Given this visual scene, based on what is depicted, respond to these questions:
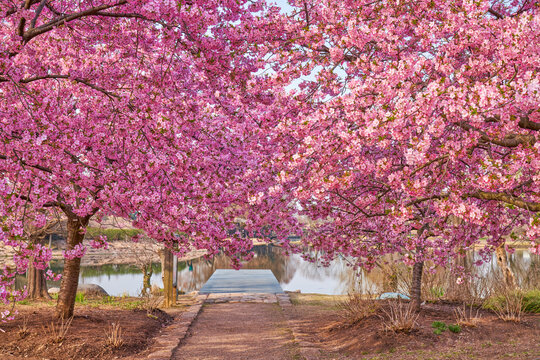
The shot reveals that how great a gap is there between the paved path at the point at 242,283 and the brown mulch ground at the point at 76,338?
6.14 meters

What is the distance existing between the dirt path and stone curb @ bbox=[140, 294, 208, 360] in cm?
13

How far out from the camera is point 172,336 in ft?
28.6

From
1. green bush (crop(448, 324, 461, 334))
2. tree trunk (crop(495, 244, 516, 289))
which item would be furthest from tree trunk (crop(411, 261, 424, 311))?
tree trunk (crop(495, 244, 516, 289))

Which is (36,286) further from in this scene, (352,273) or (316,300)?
(352,273)

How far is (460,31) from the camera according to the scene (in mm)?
5047

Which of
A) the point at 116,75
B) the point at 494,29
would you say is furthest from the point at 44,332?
the point at 494,29

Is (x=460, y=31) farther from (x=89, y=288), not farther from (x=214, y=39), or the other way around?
(x=89, y=288)

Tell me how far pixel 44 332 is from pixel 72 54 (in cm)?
453

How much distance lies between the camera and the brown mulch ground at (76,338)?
23.0ft

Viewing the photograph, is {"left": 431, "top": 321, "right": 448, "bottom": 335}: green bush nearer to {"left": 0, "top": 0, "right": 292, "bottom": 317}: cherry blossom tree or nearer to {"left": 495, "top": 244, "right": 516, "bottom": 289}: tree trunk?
{"left": 0, "top": 0, "right": 292, "bottom": 317}: cherry blossom tree

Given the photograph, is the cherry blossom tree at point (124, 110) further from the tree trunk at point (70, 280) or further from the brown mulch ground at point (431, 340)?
the brown mulch ground at point (431, 340)

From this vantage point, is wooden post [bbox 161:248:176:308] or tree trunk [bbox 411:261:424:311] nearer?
tree trunk [bbox 411:261:424:311]

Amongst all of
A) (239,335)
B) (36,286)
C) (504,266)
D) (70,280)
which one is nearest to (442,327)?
(239,335)

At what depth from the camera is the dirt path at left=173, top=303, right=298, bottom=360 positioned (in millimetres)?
7695
